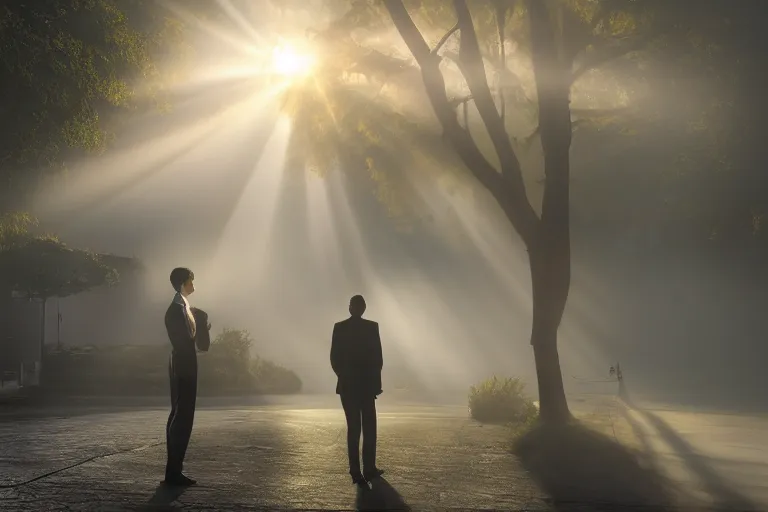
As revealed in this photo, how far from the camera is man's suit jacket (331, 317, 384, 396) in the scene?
29.4ft

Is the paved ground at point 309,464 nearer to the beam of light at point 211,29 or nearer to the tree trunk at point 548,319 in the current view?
the tree trunk at point 548,319

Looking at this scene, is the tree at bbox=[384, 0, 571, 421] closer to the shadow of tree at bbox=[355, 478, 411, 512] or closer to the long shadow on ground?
the long shadow on ground

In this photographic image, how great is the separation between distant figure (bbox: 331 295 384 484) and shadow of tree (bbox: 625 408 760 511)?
3.29 m

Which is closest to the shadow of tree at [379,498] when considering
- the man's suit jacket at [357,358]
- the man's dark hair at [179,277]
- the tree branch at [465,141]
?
the man's suit jacket at [357,358]

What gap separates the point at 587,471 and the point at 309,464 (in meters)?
3.09

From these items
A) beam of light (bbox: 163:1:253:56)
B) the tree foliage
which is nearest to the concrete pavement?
beam of light (bbox: 163:1:253:56)

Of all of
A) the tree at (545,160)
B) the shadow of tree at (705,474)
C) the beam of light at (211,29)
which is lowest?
the shadow of tree at (705,474)

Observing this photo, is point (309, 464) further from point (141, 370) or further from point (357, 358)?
point (141, 370)

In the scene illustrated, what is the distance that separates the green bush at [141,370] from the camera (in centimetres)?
2800

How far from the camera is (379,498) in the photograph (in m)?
7.96

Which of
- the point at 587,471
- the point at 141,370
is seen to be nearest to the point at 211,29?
the point at 587,471

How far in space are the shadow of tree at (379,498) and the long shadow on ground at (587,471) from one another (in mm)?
1359

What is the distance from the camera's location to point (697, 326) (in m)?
53.7

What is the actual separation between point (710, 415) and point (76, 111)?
43.7ft
